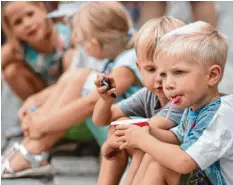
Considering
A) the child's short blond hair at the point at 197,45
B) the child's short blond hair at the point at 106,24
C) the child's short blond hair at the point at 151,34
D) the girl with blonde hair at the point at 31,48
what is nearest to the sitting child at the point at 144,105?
the child's short blond hair at the point at 151,34

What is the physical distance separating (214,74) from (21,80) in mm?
1214

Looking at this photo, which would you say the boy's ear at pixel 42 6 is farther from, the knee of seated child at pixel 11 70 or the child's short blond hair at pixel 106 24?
the child's short blond hair at pixel 106 24

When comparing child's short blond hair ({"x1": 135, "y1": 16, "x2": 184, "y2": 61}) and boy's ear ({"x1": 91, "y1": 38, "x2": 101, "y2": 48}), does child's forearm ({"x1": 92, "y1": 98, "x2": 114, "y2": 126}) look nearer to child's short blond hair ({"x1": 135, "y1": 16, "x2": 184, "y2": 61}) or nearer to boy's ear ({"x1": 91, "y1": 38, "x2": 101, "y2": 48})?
child's short blond hair ({"x1": 135, "y1": 16, "x2": 184, "y2": 61})

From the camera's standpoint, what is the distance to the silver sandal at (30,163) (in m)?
1.73

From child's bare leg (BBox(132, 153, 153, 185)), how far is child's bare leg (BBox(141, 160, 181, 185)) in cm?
3

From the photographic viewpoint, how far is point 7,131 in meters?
2.10

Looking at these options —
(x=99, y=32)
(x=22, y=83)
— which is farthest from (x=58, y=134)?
(x=22, y=83)

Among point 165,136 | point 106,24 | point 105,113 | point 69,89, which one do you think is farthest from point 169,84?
point 69,89

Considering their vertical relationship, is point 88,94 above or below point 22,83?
above

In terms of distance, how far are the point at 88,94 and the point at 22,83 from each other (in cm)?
64

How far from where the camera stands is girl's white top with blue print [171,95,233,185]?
113cm

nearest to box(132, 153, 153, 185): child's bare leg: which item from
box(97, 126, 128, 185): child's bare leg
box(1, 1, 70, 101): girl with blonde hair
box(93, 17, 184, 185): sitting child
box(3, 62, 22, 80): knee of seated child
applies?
box(93, 17, 184, 185): sitting child

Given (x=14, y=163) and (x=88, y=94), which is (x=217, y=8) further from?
(x=14, y=163)

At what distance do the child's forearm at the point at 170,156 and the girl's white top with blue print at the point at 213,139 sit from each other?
0.01 meters
